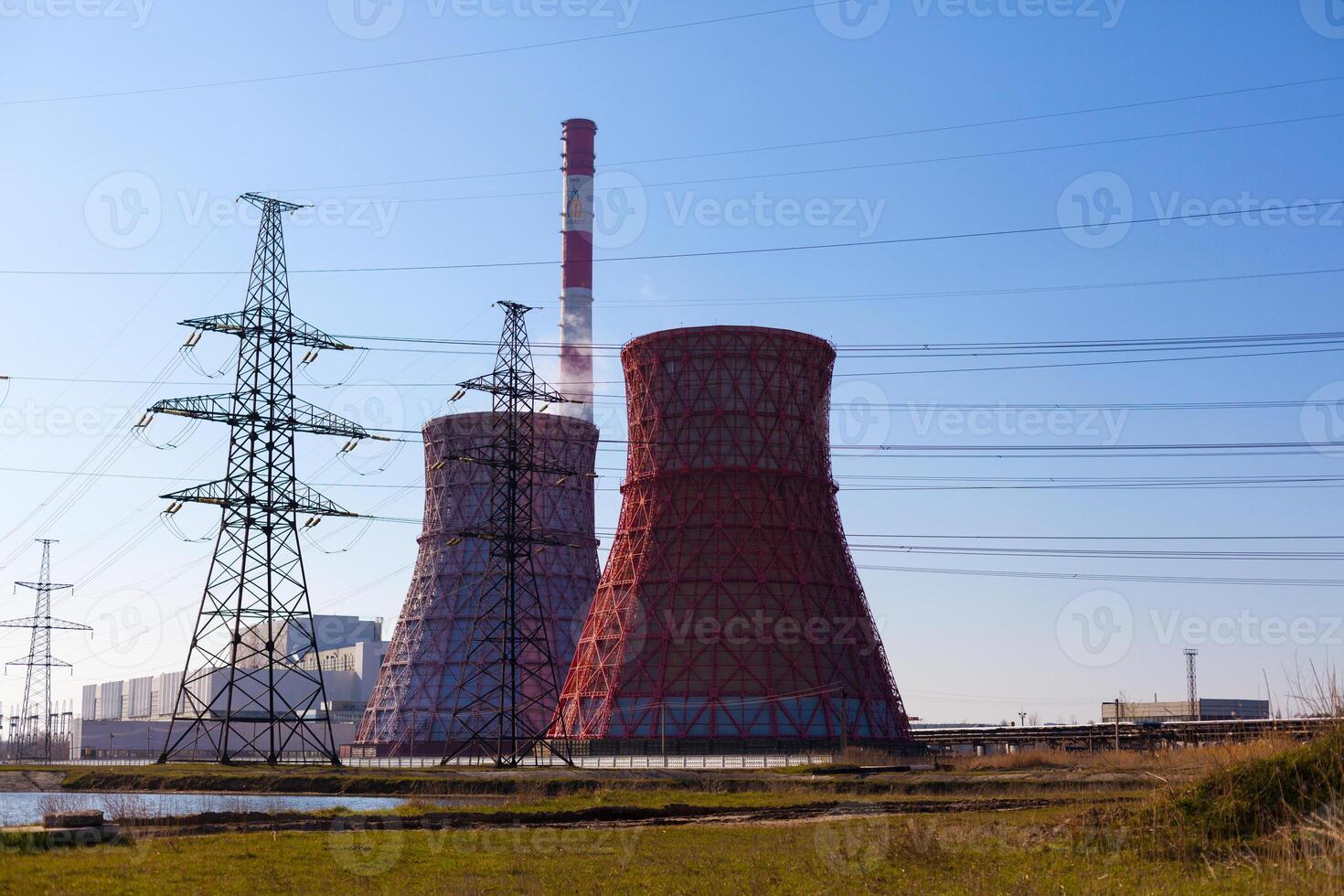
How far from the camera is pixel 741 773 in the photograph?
4806 centimetres

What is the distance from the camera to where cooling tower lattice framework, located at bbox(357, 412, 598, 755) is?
274 ft

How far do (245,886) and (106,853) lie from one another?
4397mm

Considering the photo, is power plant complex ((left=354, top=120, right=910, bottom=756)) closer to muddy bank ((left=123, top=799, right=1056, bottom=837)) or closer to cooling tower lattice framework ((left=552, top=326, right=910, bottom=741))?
cooling tower lattice framework ((left=552, top=326, right=910, bottom=741))

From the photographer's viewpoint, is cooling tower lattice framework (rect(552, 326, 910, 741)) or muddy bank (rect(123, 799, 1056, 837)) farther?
cooling tower lattice framework (rect(552, 326, 910, 741))

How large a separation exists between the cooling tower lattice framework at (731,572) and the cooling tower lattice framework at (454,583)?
1985 centimetres

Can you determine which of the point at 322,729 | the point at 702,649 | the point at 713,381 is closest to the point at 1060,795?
the point at 702,649

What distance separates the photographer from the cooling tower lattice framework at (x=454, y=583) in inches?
3282

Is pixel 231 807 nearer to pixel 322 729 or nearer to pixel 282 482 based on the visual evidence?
pixel 282 482

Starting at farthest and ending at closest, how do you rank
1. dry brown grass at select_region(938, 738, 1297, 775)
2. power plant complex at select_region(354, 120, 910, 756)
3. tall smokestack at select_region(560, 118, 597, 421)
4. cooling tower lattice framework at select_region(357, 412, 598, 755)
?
tall smokestack at select_region(560, 118, 597, 421) < cooling tower lattice framework at select_region(357, 412, 598, 755) < power plant complex at select_region(354, 120, 910, 756) < dry brown grass at select_region(938, 738, 1297, 775)

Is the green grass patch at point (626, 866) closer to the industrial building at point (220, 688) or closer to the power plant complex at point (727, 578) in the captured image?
the power plant complex at point (727, 578)

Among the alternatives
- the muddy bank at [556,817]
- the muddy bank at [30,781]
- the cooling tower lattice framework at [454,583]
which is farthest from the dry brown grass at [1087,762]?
the muddy bank at [30,781]

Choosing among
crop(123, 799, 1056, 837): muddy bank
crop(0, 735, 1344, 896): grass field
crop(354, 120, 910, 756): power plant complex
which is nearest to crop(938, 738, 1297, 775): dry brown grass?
crop(0, 735, 1344, 896): grass field

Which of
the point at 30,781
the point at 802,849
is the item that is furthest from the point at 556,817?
the point at 30,781

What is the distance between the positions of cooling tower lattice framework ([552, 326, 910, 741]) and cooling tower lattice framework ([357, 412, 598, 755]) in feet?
65.1
